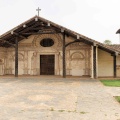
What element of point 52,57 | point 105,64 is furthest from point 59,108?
point 52,57

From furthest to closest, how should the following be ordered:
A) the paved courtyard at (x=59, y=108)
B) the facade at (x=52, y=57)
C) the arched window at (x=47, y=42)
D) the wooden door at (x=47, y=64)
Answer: the wooden door at (x=47, y=64)
the arched window at (x=47, y=42)
the facade at (x=52, y=57)
the paved courtyard at (x=59, y=108)

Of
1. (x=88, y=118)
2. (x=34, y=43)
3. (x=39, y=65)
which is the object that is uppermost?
(x=34, y=43)

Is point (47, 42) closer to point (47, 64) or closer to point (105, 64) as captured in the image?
point (47, 64)

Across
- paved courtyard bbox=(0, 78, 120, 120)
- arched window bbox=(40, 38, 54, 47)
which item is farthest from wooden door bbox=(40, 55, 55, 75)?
paved courtyard bbox=(0, 78, 120, 120)

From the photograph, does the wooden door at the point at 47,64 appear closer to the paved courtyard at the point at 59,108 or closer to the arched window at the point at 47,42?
A: the arched window at the point at 47,42

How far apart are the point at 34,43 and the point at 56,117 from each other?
1454 centimetres

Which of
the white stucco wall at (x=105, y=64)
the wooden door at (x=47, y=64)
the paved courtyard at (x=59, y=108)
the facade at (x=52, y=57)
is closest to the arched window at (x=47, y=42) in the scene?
the facade at (x=52, y=57)

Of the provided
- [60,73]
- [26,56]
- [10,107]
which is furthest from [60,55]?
[10,107]

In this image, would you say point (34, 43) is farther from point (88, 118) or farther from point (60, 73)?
point (88, 118)

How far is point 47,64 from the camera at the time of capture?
2022 centimetres

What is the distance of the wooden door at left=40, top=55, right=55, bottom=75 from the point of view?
20.1 meters

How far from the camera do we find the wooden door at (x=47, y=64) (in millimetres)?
20109

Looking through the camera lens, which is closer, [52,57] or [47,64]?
[52,57]

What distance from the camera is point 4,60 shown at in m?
20.4
